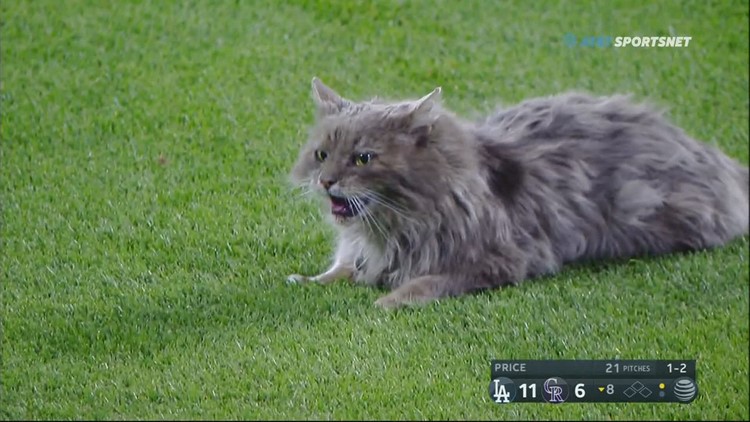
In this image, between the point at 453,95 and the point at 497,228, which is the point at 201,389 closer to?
the point at 497,228

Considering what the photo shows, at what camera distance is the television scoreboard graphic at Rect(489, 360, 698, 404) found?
3.68 m

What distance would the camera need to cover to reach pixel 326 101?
14.1 ft

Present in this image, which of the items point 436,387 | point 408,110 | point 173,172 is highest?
point 408,110

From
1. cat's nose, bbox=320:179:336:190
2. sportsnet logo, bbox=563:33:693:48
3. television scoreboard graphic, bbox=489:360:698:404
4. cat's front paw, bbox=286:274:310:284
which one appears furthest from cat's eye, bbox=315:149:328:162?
sportsnet logo, bbox=563:33:693:48

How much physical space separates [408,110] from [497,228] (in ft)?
1.85

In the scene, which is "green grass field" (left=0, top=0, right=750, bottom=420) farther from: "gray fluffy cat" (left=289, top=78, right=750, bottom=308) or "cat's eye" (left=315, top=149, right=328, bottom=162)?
"cat's eye" (left=315, top=149, right=328, bottom=162)

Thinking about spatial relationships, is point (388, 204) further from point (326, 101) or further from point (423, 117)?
point (326, 101)

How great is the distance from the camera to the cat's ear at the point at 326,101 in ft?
14.1

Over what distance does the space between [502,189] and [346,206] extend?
62 cm

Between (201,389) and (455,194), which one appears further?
(455,194)

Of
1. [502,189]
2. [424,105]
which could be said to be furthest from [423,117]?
[502,189]

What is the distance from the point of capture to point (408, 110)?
13.7 ft

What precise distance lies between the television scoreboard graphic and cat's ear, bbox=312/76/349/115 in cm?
108

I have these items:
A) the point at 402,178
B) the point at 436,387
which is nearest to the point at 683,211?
the point at 402,178
